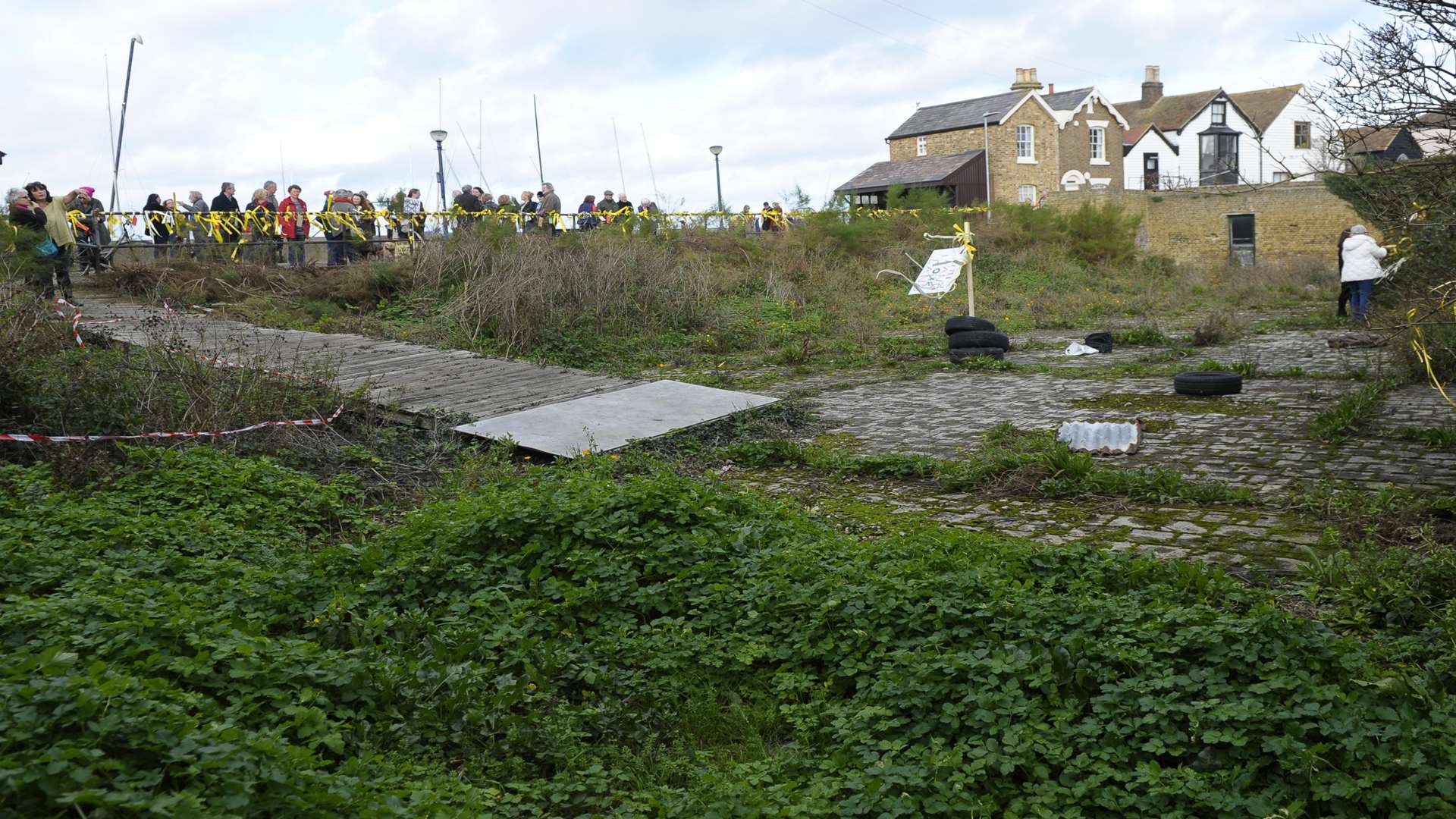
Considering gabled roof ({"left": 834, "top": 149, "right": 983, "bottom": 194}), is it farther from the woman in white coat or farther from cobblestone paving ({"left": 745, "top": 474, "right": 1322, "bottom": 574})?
cobblestone paving ({"left": 745, "top": 474, "right": 1322, "bottom": 574})

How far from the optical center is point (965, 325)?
645 inches

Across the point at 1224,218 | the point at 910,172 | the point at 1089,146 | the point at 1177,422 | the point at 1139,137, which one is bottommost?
the point at 1177,422

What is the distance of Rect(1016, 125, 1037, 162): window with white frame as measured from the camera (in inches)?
2147

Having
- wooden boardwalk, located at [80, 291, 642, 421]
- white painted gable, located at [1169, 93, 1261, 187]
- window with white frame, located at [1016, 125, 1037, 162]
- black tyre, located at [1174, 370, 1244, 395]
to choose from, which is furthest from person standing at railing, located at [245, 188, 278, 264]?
white painted gable, located at [1169, 93, 1261, 187]

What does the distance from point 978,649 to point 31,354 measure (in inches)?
335

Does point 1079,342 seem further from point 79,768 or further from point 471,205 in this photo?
point 79,768

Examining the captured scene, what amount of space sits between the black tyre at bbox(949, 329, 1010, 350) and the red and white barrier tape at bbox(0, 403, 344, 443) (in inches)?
353

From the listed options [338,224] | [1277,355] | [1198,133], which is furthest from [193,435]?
[1198,133]

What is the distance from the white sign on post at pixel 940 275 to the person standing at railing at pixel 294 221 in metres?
11.7

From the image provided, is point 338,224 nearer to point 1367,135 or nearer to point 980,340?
point 980,340

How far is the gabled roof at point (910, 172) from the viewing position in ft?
171

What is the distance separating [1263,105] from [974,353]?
5911 centimetres

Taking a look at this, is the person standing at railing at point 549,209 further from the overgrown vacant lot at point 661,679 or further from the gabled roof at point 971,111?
the gabled roof at point 971,111

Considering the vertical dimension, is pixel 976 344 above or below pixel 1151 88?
below
